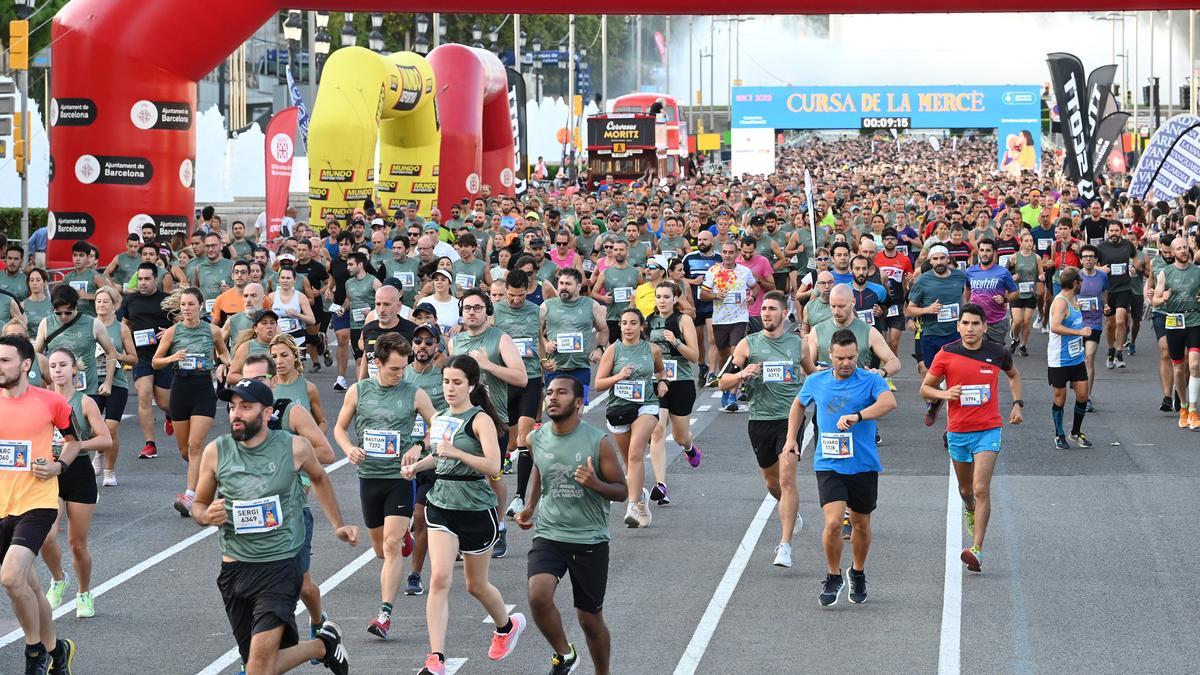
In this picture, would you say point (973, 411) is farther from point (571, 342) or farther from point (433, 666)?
point (433, 666)

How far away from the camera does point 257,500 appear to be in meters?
7.72

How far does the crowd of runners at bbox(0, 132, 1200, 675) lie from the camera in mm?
8320

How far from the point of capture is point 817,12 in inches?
963

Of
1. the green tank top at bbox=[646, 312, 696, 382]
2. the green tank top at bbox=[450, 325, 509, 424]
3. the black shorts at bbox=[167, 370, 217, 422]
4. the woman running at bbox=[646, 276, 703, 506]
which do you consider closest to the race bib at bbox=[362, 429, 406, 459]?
the green tank top at bbox=[450, 325, 509, 424]

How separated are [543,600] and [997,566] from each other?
417 centimetres

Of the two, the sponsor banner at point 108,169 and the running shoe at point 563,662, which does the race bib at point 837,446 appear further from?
the sponsor banner at point 108,169

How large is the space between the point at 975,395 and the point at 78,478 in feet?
17.4

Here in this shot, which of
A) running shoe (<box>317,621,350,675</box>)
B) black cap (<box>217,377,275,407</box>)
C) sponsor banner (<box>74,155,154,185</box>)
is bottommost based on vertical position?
running shoe (<box>317,621,350,675</box>)

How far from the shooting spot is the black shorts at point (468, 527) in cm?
893

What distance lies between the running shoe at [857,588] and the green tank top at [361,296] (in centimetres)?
991

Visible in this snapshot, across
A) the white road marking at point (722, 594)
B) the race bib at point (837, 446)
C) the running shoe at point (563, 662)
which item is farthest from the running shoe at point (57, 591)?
the race bib at point (837, 446)

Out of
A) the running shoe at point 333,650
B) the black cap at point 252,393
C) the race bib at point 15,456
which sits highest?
the black cap at point 252,393

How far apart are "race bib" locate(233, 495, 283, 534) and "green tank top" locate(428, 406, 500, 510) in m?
1.34

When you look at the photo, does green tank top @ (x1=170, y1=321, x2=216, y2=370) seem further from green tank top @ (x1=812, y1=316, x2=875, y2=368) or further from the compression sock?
the compression sock
